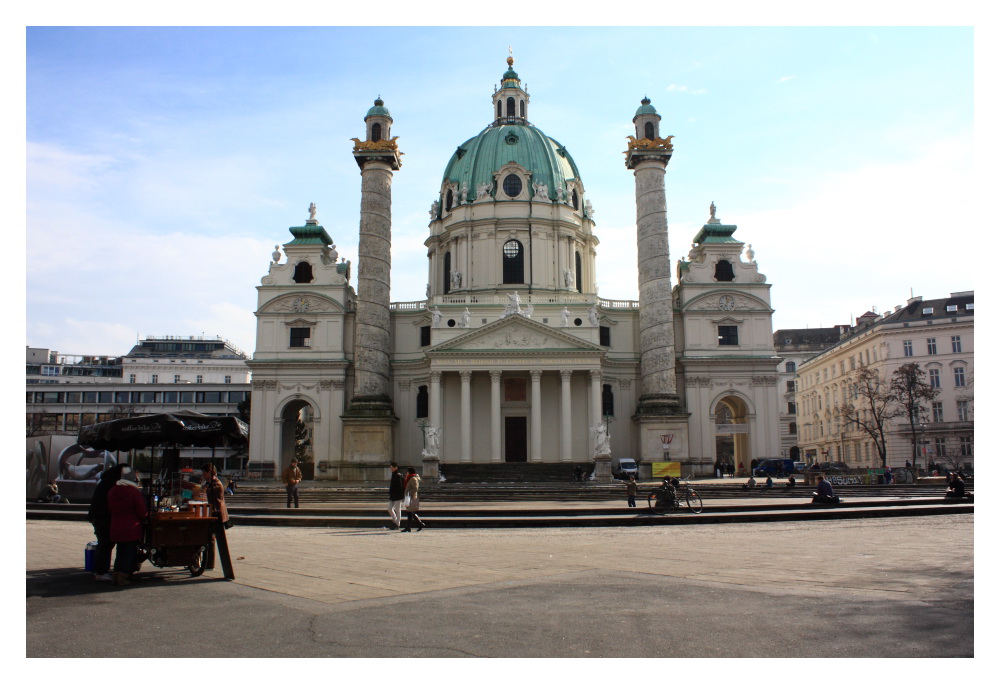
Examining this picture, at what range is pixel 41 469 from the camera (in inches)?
1438

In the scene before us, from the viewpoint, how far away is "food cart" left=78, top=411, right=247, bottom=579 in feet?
39.4

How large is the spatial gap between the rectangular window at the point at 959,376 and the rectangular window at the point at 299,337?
5015 cm

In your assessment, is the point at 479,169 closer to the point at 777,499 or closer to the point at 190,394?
the point at 777,499

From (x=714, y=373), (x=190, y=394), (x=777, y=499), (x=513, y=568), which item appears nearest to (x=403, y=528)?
(x=513, y=568)

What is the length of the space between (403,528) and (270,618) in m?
13.1

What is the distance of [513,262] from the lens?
62.3 m

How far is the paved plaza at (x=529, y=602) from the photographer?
7.52 m

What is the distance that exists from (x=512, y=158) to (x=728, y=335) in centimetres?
2142

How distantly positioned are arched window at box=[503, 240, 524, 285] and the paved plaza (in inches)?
1809

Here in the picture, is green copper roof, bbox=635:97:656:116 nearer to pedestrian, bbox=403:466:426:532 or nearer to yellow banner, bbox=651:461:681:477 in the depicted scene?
yellow banner, bbox=651:461:681:477

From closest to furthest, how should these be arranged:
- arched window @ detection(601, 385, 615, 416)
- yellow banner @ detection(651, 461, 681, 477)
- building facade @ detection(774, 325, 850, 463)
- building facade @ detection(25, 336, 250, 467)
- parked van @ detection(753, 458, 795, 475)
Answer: yellow banner @ detection(651, 461, 681, 477), parked van @ detection(753, 458, 795, 475), arched window @ detection(601, 385, 615, 416), building facade @ detection(25, 336, 250, 467), building facade @ detection(774, 325, 850, 463)

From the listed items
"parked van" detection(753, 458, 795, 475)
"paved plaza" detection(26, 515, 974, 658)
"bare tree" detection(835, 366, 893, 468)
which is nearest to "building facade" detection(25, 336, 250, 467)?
"parked van" detection(753, 458, 795, 475)

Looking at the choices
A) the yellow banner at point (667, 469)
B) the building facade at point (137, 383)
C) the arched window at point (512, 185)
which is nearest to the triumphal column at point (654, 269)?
the yellow banner at point (667, 469)

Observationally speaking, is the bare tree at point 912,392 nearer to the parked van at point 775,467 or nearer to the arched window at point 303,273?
the parked van at point 775,467
